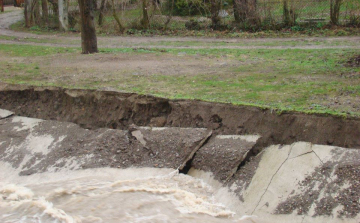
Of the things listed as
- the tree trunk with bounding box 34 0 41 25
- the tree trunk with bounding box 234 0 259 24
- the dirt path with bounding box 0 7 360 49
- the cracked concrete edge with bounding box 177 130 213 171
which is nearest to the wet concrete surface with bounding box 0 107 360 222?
the cracked concrete edge with bounding box 177 130 213 171

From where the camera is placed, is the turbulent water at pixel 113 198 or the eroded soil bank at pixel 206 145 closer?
the eroded soil bank at pixel 206 145

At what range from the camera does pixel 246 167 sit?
610 centimetres

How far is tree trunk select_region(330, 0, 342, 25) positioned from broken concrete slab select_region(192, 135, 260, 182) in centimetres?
1409

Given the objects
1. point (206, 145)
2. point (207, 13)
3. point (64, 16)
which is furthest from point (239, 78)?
point (64, 16)

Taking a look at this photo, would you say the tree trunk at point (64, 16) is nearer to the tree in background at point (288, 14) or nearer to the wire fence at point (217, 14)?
the wire fence at point (217, 14)

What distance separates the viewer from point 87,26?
1339 cm

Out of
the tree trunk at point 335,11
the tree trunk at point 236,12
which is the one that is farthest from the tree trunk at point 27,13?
the tree trunk at point 335,11

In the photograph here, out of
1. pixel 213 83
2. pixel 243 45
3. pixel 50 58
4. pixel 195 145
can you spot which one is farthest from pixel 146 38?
pixel 195 145

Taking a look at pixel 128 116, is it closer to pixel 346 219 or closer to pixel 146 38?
pixel 346 219

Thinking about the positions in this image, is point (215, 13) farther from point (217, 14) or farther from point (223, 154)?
point (223, 154)

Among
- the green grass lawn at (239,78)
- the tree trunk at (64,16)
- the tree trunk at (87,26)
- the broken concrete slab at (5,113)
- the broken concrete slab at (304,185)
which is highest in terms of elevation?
the tree trunk at (64,16)

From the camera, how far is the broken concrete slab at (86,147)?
22.1 ft

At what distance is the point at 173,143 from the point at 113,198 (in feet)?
4.46

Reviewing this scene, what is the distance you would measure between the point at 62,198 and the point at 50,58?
8.07 metres
